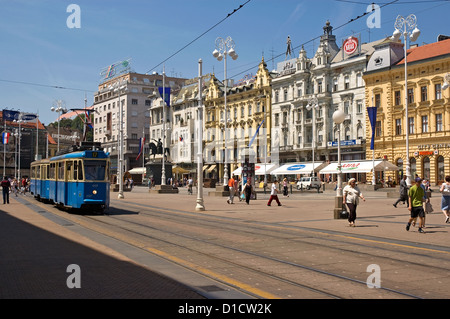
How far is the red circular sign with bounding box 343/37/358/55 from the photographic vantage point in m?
65.5

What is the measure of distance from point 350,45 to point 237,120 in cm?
2440

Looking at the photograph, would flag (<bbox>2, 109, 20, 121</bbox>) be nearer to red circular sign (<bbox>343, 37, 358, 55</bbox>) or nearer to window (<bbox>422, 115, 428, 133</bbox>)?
red circular sign (<bbox>343, 37, 358, 55</bbox>)

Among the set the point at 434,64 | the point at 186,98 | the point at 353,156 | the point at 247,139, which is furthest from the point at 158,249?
the point at 186,98

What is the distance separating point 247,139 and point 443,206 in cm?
6390

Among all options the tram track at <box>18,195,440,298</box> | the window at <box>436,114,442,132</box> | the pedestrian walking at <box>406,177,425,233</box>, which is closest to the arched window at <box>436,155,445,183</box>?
the window at <box>436,114,442,132</box>

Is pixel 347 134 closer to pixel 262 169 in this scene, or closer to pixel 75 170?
pixel 262 169

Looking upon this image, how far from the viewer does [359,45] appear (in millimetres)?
65812

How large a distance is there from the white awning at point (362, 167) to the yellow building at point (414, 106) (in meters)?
2.76

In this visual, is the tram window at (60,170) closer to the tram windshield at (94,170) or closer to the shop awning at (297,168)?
the tram windshield at (94,170)

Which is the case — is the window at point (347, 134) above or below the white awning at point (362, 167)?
above

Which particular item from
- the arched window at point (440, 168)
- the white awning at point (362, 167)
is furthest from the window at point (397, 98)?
the arched window at point (440, 168)

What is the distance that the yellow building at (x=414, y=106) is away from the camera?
54.7 m
